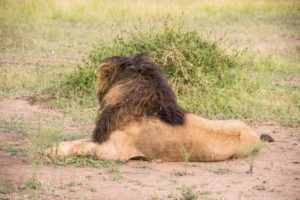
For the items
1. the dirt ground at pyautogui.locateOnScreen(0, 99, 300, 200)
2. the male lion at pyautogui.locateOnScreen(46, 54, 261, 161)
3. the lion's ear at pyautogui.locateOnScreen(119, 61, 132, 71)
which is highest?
the lion's ear at pyautogui.locateOnScreen(119, 61, 132, 71)

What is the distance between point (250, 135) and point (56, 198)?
2.32 meters

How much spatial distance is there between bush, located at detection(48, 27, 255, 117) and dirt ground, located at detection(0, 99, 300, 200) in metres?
2.32

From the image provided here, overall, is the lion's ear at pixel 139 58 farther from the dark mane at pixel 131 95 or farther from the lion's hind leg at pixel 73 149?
the lion's hind leg at pixel 73 149

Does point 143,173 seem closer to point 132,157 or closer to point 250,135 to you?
point 132,157

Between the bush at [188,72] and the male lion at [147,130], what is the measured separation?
8.16 ft

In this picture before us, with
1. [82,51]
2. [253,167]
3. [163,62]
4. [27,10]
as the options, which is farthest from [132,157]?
[27,10]

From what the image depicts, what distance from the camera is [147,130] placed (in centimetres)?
650

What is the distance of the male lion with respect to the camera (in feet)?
21.2

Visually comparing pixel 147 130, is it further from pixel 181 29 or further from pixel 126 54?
pixel 181 29

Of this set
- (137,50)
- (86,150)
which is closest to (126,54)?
(137,50)

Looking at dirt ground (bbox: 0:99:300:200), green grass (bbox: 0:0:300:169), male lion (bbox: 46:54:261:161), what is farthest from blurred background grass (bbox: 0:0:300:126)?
dirt ground (bbox: 0:99:300:200)

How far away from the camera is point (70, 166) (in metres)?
6.29

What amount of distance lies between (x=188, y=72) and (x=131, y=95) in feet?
10.8

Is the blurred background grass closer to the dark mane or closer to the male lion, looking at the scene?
the dark mane
